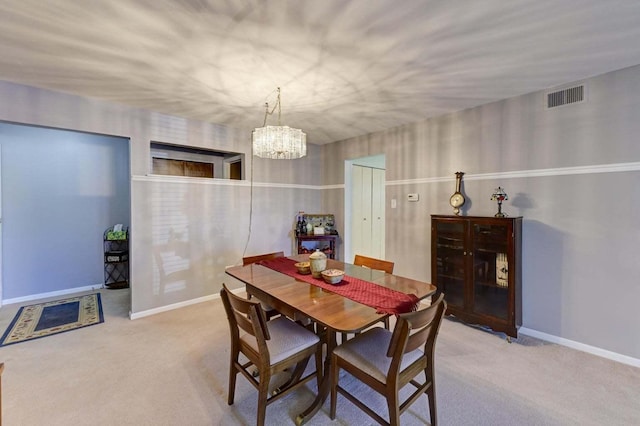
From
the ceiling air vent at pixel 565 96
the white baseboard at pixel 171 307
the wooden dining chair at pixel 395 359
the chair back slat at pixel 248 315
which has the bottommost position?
the white baseboard at pixel 171 307

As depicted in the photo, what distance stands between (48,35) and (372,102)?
2705 mm

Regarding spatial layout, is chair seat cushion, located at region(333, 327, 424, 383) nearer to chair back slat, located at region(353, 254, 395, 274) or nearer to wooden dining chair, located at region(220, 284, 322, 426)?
wooden dining chair, located at region(220, 284, 322, 426)

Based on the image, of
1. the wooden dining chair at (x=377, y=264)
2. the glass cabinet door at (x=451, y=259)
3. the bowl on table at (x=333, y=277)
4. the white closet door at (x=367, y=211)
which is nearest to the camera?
the bowl on table at (x=333, y=277)

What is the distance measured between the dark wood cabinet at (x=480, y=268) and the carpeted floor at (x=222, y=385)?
235mm

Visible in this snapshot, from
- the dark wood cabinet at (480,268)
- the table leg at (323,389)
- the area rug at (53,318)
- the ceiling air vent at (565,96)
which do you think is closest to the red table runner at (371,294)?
the table leg at (323,389)

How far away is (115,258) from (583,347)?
19.6 ft

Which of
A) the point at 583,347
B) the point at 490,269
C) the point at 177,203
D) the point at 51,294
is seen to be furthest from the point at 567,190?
the point at 51,294

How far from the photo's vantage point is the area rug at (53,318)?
9.12 feet

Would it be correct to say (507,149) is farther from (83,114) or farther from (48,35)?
(83,114)

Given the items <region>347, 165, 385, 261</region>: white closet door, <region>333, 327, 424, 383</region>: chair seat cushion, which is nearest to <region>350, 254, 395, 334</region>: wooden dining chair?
<region>333, 327, 424, 383</region>: chair seat cushion

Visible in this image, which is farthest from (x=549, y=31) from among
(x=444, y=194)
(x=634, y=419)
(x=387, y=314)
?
(x=634, y=419)

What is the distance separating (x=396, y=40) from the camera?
73.9 inches

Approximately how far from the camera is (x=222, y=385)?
2039 mm

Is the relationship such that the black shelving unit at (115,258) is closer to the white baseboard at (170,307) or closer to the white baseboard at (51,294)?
the white baseboard at (51,294)
